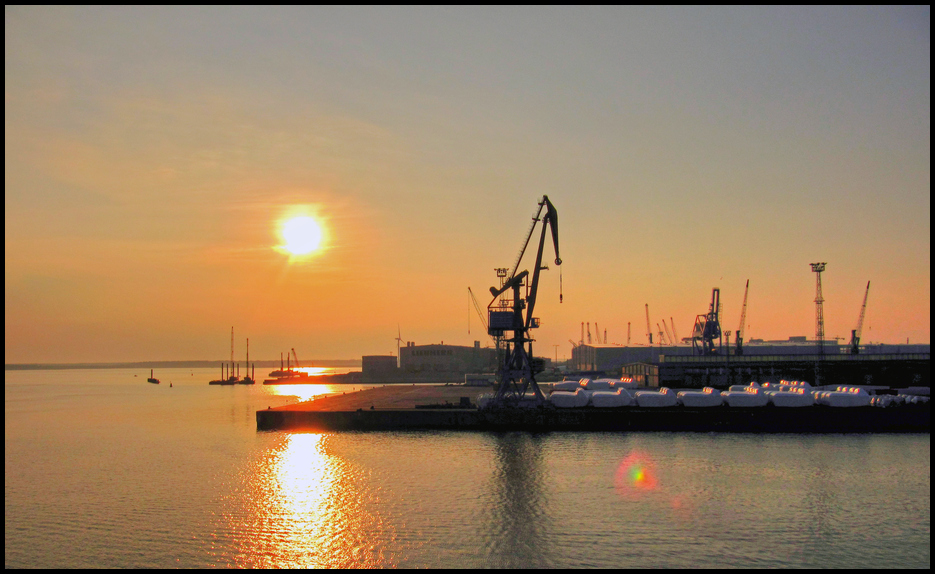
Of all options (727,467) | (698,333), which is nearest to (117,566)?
(727,467)

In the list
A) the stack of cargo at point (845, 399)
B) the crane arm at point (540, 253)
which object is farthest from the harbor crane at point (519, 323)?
the stack of cargo at point (845, 399)

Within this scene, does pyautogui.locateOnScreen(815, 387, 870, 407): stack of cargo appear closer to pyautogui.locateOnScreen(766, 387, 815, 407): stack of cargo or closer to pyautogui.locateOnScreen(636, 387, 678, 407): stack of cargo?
pyautogui.locateOnScreen(766, 387, 815, 407): stack of cargo

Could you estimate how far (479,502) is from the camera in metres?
39.1

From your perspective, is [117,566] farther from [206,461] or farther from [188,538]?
[206,461]

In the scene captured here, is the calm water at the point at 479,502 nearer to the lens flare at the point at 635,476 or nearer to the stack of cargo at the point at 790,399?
the lens flare at the point at 635,476

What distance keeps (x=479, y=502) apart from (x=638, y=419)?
3555cm

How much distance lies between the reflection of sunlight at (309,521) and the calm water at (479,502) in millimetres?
144

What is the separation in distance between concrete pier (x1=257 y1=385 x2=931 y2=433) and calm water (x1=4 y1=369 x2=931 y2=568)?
414cm

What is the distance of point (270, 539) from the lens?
3253cm

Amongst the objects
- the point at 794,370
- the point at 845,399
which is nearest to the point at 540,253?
the point at 845,399

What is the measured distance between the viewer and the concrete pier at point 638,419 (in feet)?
230

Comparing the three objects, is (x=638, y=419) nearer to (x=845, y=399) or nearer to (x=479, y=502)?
(x=845, y=399)

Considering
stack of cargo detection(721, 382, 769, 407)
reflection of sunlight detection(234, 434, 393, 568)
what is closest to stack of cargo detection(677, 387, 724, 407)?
stack of cargo detection(721, 382, 769, 407)

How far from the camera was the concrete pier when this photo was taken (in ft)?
230
